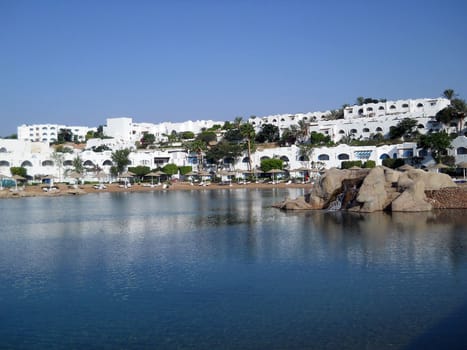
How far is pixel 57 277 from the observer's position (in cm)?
1841

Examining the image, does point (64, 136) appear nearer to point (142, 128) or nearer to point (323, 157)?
point (142, 128)

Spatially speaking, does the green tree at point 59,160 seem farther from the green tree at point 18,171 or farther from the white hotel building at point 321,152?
the green tree at point 18,171

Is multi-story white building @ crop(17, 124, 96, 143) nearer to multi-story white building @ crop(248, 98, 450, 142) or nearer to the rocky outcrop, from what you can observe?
multi-story white building @ crop(248, 98, 450, 142)

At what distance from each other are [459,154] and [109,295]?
2323 inches


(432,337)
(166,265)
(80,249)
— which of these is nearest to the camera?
(432,337)

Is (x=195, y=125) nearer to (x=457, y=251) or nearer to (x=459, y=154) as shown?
(x=459, y=154)

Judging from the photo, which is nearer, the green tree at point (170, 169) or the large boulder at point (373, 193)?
the large boulder at point (373, 193)

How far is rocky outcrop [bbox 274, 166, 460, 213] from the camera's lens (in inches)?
1374

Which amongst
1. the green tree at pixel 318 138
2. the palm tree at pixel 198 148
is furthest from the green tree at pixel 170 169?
the green tree at pixel 318 138

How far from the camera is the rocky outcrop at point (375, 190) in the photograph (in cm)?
3491

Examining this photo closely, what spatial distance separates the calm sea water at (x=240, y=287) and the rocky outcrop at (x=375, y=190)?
5.25 meters

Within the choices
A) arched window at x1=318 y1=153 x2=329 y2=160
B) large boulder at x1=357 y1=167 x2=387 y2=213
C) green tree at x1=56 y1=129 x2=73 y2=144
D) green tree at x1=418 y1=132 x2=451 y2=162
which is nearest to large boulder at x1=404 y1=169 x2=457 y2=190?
large boulder at x1=357 y1=167 x2=387 y2=213

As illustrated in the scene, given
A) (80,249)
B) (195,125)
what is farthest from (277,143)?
(80,249)

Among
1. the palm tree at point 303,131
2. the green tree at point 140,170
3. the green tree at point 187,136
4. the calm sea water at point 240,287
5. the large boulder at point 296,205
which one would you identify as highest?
the green tree at point 187,136
